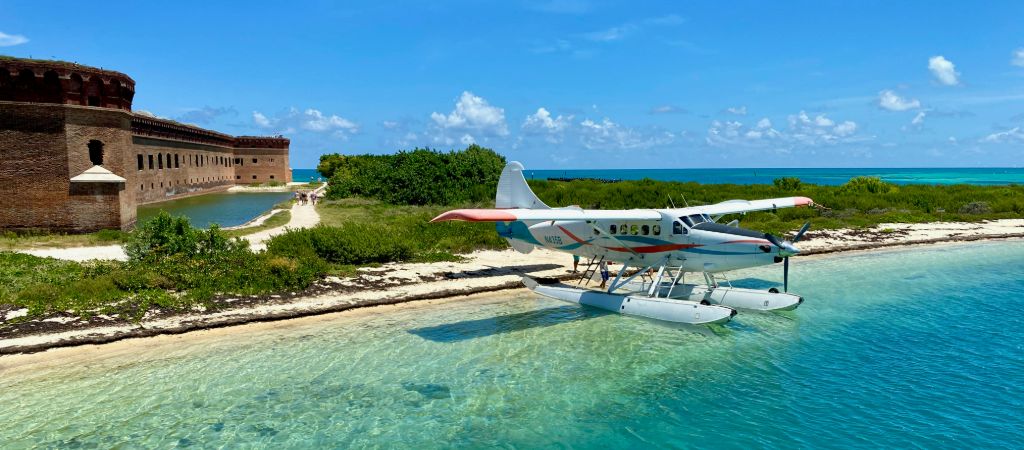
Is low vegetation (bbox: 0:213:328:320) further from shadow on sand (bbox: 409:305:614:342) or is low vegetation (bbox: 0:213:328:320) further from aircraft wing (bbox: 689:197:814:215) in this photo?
aircraft wing (bbox: 689:197:814:215)

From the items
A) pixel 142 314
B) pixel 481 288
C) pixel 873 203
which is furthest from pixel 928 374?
pixel 873 203

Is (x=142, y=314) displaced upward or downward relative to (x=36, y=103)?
downward

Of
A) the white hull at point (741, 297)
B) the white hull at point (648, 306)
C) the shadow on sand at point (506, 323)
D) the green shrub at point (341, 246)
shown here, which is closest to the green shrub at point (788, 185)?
the white hull at point (741, 297)

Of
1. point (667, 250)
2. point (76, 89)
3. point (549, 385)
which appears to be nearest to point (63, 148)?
point (76, 89)

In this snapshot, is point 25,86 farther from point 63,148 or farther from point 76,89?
point 63,148

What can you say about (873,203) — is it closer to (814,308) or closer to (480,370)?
(814,308)
